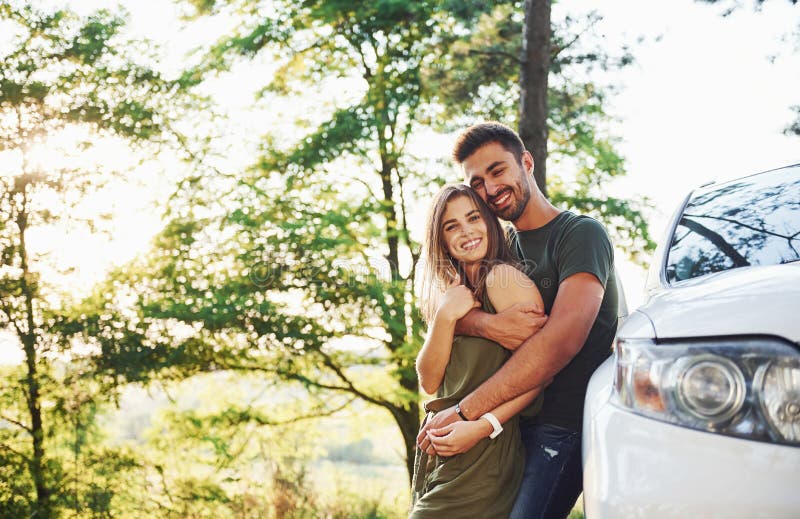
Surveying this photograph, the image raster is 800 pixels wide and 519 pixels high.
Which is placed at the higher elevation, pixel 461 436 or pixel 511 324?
pixel 511 324

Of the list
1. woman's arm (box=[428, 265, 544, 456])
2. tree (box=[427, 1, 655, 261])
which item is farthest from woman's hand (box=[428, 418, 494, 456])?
tree (box=[427, 1, 655, 261])

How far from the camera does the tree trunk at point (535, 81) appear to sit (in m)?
6.49

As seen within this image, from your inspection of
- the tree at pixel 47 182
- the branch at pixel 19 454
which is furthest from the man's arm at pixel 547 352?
the branch at pixel 19 454

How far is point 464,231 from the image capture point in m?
2.66

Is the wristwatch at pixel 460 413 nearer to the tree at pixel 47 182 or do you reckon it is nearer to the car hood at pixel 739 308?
the car hood at pixel 739 308

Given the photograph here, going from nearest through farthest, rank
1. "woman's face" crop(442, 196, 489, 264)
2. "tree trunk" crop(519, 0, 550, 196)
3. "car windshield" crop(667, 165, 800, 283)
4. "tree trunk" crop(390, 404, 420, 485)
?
"car windshield" crop(667, 165, 800, 283), "woman's face" crop(442, 196, 489, 264), "tree trunk" crop(519, 0, 550, 196), "tree trunk" crop(390, 404, 420, 485)

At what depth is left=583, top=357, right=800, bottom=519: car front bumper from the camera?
130 centimetres

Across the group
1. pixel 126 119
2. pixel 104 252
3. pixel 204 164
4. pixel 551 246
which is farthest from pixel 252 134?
pixel 551 246

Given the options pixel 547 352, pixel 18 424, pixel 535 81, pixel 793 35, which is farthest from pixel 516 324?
pixel 18 424

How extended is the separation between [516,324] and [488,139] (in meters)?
0.96

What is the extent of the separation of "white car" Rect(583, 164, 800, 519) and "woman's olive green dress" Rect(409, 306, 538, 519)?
568 mm

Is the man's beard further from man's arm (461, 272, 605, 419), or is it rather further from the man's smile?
man's arm (461, 272, 605, 419)

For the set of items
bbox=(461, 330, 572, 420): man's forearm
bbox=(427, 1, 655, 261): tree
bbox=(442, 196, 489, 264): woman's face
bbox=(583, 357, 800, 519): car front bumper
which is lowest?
bbox=(583, 357, 800, 519): car front bumper

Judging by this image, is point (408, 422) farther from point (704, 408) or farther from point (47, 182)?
point (704, 408)
